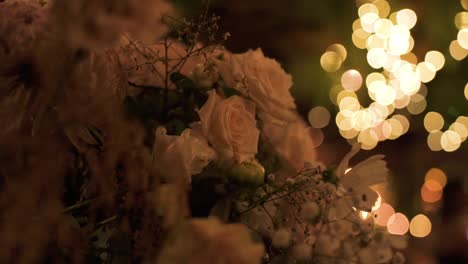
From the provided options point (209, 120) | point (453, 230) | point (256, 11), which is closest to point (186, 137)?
point (209, 120)

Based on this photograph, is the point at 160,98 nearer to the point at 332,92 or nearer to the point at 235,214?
the point at 235,214

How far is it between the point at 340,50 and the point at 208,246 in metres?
2.44

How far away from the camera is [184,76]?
0.62m

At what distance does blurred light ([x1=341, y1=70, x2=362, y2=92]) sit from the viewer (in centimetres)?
279

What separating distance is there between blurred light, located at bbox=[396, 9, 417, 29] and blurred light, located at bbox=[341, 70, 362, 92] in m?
0.26

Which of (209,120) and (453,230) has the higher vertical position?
(453,230)

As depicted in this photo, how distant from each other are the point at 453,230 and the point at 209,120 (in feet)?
9.45

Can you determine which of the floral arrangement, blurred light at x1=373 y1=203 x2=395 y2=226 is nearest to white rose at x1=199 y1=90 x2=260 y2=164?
the floral arrangement

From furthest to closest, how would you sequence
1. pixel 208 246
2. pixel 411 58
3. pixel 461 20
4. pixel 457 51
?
pixel 411 58
pixel 457 51
pixel 461 20
pixel 208 246

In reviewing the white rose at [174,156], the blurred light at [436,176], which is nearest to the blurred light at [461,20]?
the blurred light at [436,176]

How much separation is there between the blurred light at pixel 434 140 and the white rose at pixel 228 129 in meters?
2.64

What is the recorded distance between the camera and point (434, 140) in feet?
10.4

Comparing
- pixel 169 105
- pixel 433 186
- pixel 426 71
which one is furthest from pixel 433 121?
pixel 169 105

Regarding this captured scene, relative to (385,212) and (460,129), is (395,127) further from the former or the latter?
(385,212)
